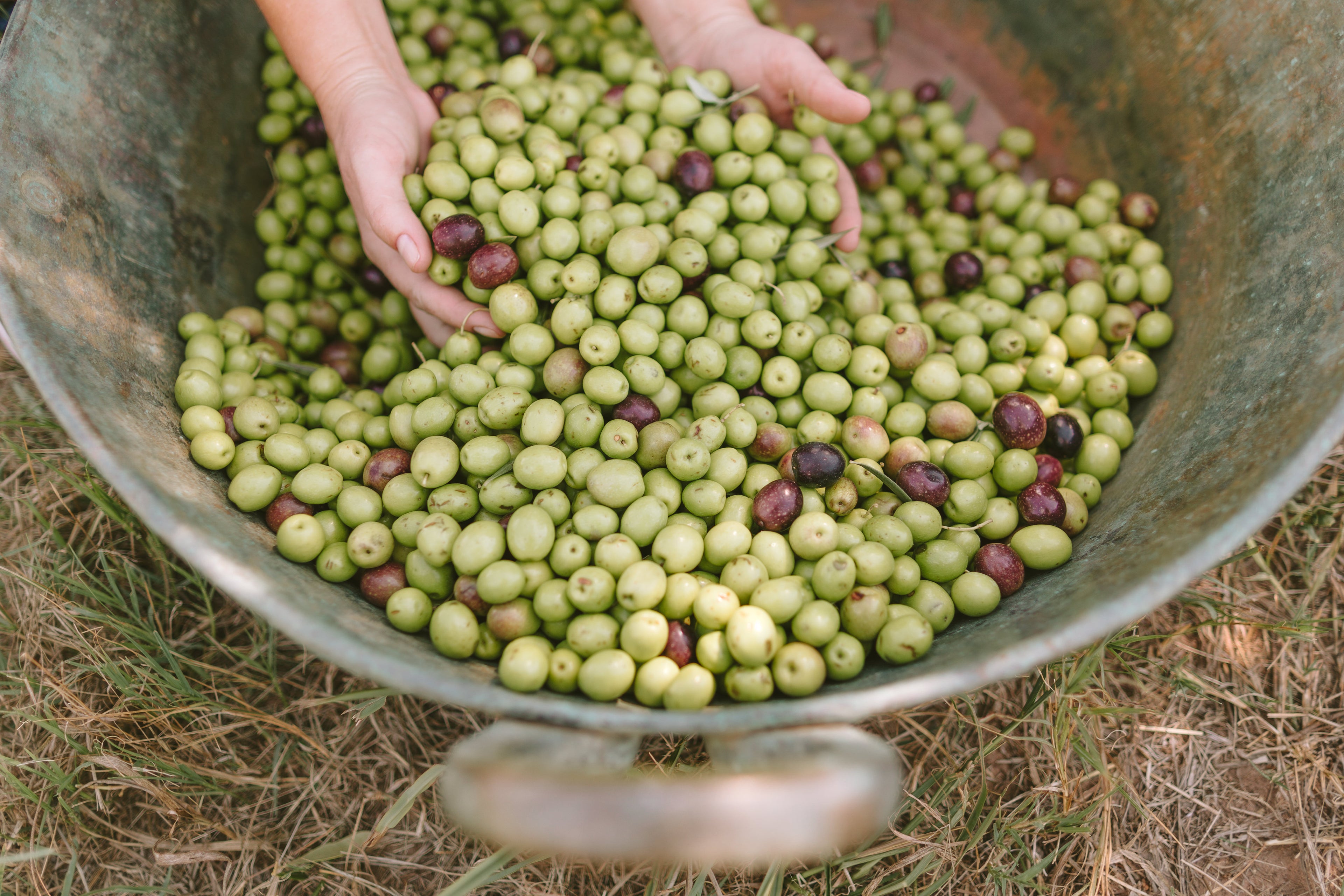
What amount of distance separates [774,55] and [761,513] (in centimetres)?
217

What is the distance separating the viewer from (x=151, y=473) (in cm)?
224

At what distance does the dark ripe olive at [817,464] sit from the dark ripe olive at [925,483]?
0.25 metres

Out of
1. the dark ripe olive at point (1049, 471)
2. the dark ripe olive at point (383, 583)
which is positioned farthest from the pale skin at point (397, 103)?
the dark ripe olive at point (1049, 471)

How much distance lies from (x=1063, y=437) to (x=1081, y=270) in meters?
1.05

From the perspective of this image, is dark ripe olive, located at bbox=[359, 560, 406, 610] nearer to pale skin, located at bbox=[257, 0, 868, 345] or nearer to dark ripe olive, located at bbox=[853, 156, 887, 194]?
pale skin, located at bbox=[257, 0, 868, 345]

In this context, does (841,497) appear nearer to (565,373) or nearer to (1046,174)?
(565,373)

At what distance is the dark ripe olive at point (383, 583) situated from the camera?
8.54 ft

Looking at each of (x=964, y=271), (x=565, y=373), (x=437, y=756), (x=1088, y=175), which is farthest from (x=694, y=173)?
(x=437, y=756)

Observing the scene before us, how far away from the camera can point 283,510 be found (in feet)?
8.71

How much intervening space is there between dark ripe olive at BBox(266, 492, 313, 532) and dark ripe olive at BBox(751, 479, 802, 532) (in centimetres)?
152

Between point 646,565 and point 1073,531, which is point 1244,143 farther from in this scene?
point 646,565

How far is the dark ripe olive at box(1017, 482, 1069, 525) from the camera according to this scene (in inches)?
110

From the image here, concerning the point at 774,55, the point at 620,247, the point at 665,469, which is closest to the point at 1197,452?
the point at 665,469

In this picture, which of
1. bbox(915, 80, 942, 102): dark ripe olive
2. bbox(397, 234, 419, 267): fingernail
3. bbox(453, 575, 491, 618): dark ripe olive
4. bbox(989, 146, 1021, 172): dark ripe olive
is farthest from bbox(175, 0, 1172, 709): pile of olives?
bbox(915, 80, 942, 102): dark ripe olive
